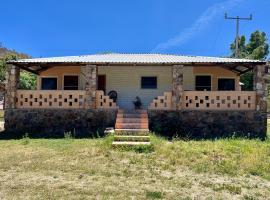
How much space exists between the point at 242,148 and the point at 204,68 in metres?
8.87

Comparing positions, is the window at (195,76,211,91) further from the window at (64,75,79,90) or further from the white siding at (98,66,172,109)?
the window at (64,75,79,90)

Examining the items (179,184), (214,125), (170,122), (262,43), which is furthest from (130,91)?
(262,43)

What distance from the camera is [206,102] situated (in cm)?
1631

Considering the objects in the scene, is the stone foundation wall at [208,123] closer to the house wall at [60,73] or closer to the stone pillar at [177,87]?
the stone pillar at [177,87]

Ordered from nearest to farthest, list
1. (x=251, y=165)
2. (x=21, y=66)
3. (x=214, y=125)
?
(x=251, y=165)
(x=214, y=125)
(x=21, y=66)

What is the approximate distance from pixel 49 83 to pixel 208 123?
959 centimetres

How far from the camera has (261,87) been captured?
16.1 metres

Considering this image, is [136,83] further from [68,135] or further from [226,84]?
[68,135]

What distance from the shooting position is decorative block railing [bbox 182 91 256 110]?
16.2 metres

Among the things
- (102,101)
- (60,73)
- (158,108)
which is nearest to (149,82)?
(158,108)

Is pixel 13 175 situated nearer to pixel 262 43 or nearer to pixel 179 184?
pixel 179 184

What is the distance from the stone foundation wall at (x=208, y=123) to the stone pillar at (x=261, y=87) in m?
0.33

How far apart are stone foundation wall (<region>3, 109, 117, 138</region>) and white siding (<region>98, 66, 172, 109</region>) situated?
11.3 ft

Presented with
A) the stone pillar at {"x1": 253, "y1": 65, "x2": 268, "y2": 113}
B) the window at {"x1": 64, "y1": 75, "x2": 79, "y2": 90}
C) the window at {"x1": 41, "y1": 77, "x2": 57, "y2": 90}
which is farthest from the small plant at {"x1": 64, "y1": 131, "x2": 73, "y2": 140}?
the stone pillar at {"x1": 253, "y1": 65, "x2": 268, "y2": 113}
